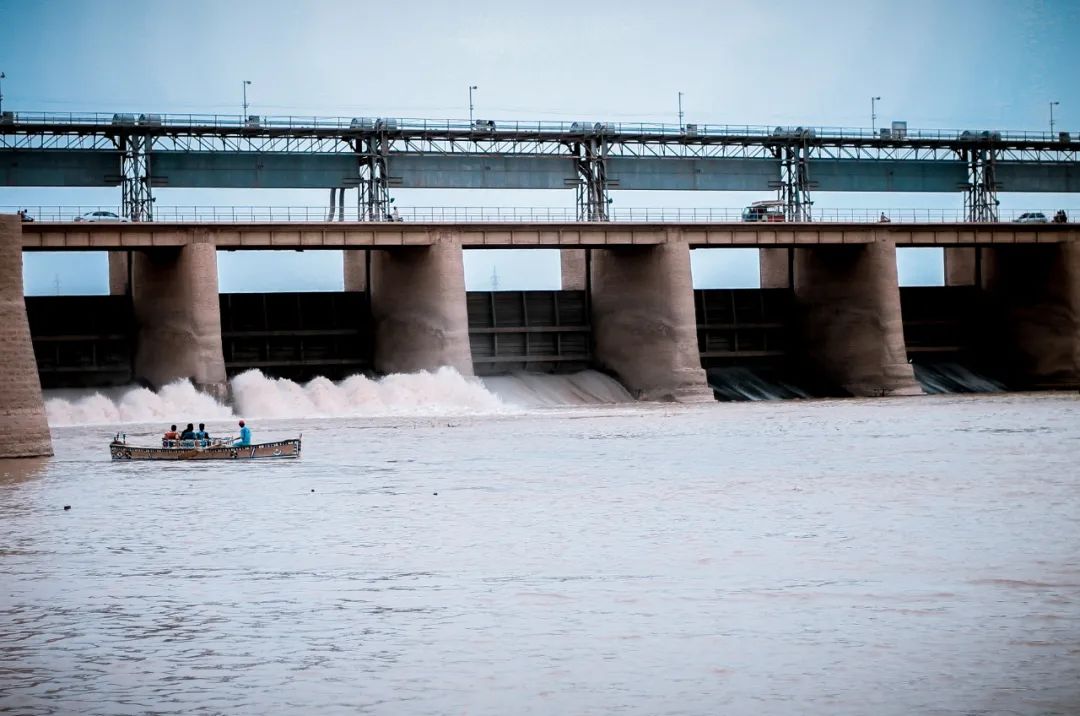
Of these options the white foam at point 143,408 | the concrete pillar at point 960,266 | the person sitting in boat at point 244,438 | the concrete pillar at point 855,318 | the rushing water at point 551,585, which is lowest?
the rushing water at point 551,585

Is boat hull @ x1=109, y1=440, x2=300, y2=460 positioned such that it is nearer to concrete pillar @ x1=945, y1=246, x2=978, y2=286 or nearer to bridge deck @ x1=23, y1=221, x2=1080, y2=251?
bridge deck @ x1=23, y1=221, x2=1080, y2=251

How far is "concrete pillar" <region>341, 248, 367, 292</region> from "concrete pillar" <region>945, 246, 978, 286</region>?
33701mm

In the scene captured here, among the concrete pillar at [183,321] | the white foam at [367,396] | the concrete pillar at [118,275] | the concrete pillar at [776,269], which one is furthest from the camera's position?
the concrete pillar at [776,269]

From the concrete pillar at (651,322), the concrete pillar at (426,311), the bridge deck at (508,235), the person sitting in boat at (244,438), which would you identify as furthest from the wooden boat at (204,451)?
the concrete pillar at (651,322)

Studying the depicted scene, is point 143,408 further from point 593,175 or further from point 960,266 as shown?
point 960,266

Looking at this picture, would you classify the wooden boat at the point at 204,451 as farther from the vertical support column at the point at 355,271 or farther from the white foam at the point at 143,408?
the vertical support column at the point at 355,271

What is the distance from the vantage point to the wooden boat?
4297 centimetres

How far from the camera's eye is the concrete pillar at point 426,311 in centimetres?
6638

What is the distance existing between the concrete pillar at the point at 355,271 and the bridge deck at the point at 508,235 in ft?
25.2

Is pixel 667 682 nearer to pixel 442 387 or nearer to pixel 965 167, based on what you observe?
pixel 442 387

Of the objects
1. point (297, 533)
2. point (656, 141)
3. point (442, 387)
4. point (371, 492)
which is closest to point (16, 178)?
point (442, 387)

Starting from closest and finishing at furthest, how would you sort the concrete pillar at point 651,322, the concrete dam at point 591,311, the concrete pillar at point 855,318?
the concrete dam at point 591,311, the concrete pillar at point 651,322, the concrete pillar at point 855,318

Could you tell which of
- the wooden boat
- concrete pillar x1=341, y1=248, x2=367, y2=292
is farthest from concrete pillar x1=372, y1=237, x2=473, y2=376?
the wooden boat

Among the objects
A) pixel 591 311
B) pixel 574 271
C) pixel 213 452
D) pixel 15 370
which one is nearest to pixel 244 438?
pixel 213 452
